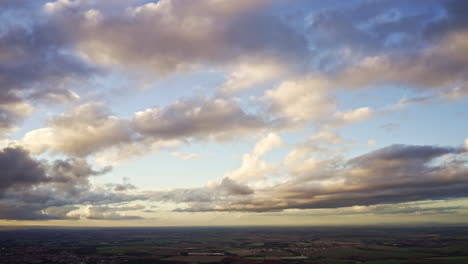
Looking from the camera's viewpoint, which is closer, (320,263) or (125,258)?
(320,263)

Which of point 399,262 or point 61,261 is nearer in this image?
point 399,262

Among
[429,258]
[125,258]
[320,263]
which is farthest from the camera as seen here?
[125,258]

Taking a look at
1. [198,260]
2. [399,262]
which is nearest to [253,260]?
[198,260]

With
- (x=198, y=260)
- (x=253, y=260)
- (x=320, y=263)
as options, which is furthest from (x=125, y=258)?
(x=320, y=263)

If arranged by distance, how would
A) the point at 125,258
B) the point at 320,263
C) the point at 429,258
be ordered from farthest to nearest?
the point at 125,258 < the point at 429,258 < the point at 320,263

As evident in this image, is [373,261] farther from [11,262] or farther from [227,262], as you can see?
[11,262]

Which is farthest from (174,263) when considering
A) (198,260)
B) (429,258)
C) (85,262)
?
(429,258)

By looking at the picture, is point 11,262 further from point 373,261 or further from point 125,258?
point 373,261
